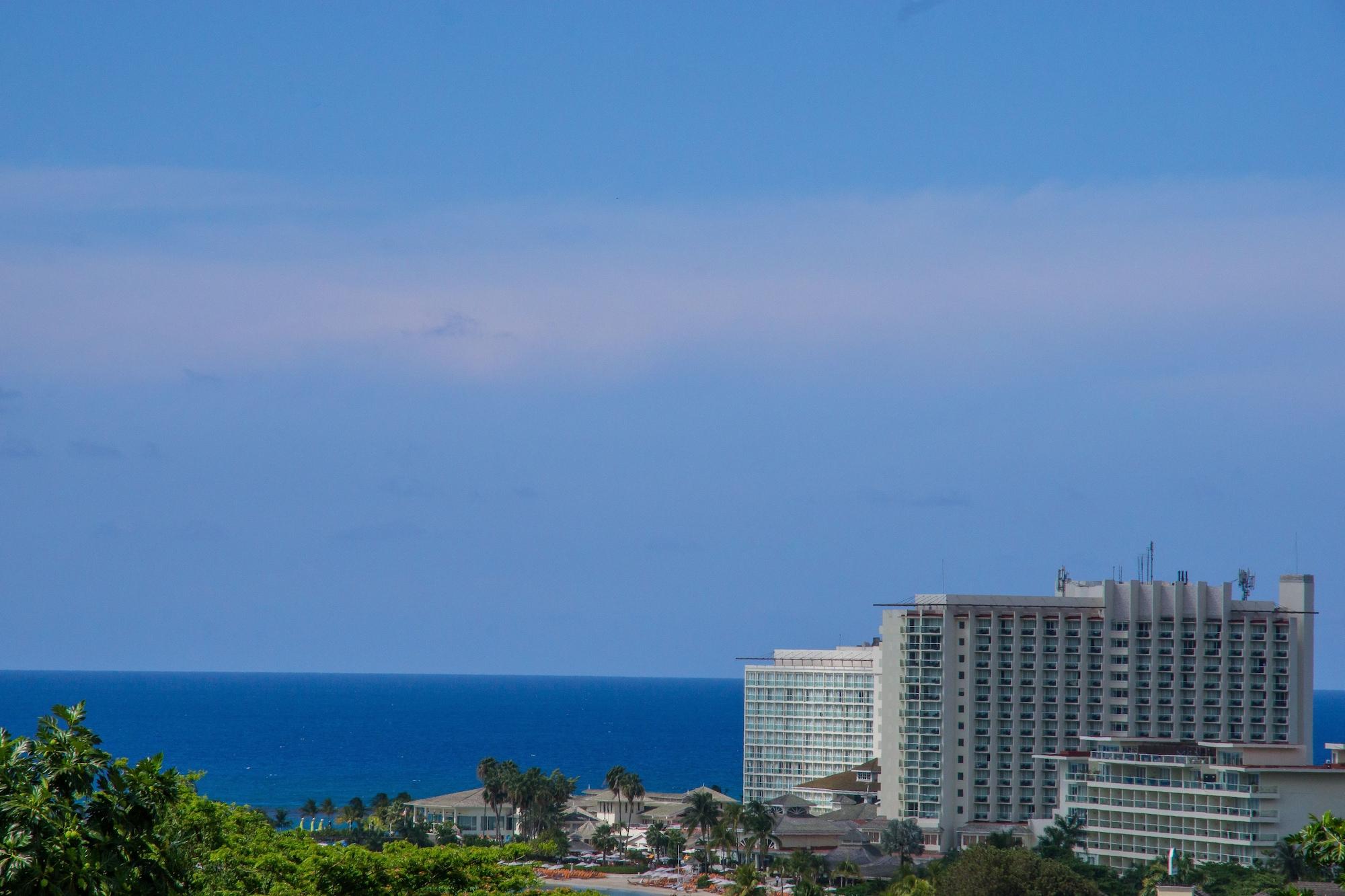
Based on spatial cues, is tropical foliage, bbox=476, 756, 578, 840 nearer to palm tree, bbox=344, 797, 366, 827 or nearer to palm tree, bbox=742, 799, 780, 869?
palm tree, bbox=344, 797, 366, 827

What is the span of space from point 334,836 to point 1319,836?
7896 centimetres

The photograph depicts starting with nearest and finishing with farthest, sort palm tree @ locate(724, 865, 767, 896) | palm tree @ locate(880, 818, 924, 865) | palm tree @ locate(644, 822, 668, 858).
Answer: palm tree @ locate(724, 865, 767, 896) → palm tree @ locate(880, 818, 924, 865) → palm tree @ locate(644, 822, 668, 858)

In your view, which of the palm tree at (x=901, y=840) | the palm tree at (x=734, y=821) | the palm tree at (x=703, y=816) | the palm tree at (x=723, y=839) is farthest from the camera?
the palm tree at (x=901, y=840)

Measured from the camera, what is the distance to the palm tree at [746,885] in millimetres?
77188

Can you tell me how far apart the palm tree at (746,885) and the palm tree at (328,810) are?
4416 centimetres

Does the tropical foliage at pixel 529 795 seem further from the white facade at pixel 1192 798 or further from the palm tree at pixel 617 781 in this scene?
the white facade at pixel 1192 798

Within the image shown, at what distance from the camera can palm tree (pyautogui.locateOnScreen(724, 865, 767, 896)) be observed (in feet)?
253

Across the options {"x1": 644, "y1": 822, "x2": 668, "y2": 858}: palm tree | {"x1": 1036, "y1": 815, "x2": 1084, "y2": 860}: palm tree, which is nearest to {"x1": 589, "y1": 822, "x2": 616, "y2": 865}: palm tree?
{"x1": 644, "y1": 822, "x2": 668, "y2": 858}: palm tree

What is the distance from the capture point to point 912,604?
109 metres

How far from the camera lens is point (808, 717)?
415 feet

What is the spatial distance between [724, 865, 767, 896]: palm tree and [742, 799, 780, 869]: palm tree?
36.7ft

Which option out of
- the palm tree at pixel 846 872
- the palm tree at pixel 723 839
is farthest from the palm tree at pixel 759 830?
the palm tree at pixel 846 872

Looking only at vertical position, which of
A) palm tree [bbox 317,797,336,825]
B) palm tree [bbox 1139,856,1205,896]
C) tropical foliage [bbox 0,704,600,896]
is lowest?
palm tree [bbox 317,797,336,825]

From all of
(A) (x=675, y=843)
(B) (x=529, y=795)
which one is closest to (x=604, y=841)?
(A) (x=675, y=843)
